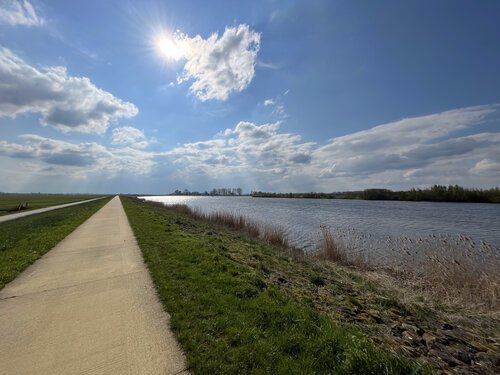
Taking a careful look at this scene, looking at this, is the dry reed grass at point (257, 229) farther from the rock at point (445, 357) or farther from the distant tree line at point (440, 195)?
the distant tree line at point (440, 195)

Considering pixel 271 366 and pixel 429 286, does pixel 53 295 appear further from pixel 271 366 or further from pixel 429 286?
pixel 429 286

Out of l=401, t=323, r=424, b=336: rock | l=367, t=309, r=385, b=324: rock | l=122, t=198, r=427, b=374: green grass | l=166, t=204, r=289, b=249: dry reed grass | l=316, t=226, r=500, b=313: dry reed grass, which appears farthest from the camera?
l=166, t=204, r=289, b=249: dry reed grass

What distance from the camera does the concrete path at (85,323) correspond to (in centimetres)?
344

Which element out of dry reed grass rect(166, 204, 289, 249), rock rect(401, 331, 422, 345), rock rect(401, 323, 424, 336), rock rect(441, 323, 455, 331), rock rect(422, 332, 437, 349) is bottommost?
rock rect(441, 323, 455, 331)

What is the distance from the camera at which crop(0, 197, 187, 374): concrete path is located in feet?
11.3

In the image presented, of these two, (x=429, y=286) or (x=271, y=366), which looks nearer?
(x=271, y=366)

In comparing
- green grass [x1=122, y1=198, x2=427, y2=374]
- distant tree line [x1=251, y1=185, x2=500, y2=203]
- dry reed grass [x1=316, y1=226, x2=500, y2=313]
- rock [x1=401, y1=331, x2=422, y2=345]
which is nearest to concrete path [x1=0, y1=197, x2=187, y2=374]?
green grass [x1=122, y1=198, x2=427, y2=374]

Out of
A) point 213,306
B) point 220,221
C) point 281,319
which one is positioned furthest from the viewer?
point 220,221

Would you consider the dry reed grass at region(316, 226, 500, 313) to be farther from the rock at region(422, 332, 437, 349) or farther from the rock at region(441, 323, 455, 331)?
the rock at region(422, 332, 437, 349)

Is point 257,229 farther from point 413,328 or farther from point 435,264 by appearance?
point 413,328

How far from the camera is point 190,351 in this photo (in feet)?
12.1

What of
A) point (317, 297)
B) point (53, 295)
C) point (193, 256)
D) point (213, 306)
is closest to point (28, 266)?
point (53, 295)

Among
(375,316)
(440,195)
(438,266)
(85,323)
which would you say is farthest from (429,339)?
(440,195)

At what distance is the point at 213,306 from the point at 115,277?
3419 millimetres
